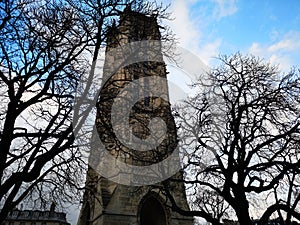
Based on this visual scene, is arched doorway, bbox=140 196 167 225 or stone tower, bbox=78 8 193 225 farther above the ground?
stone tower, bbox=78 8 193 225

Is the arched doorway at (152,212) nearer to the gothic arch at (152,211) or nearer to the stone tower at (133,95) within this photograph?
the gothic arch at (152,211)

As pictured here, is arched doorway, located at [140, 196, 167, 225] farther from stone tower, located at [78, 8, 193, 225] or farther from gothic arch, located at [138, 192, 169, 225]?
stone tower, located at [78, 8, 193, 225]

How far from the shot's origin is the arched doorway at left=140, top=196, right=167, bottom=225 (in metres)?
19.4

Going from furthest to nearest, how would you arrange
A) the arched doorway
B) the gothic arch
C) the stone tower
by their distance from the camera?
the arched doorway → the gothic arch → the stone tower

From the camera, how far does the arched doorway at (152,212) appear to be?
763 inches

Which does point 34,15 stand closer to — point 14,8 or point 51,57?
point 14,8

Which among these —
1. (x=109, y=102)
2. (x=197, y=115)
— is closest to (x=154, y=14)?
(x=109, y=102)

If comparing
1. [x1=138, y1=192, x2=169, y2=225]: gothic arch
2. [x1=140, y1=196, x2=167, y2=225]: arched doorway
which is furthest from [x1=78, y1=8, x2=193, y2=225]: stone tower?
[x1=140, y1=196, x2=167, y2=225]: arched doorway

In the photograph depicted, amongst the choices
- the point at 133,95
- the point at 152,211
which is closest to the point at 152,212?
the point at 152,211

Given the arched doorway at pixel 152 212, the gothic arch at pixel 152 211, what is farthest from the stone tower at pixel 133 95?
the arched doorway at pixel 152 212

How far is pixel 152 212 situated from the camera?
20797 millimetres

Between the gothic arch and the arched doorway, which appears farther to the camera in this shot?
the arched doorway

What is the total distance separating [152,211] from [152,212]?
7 cm

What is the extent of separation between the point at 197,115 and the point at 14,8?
806 centimetres
